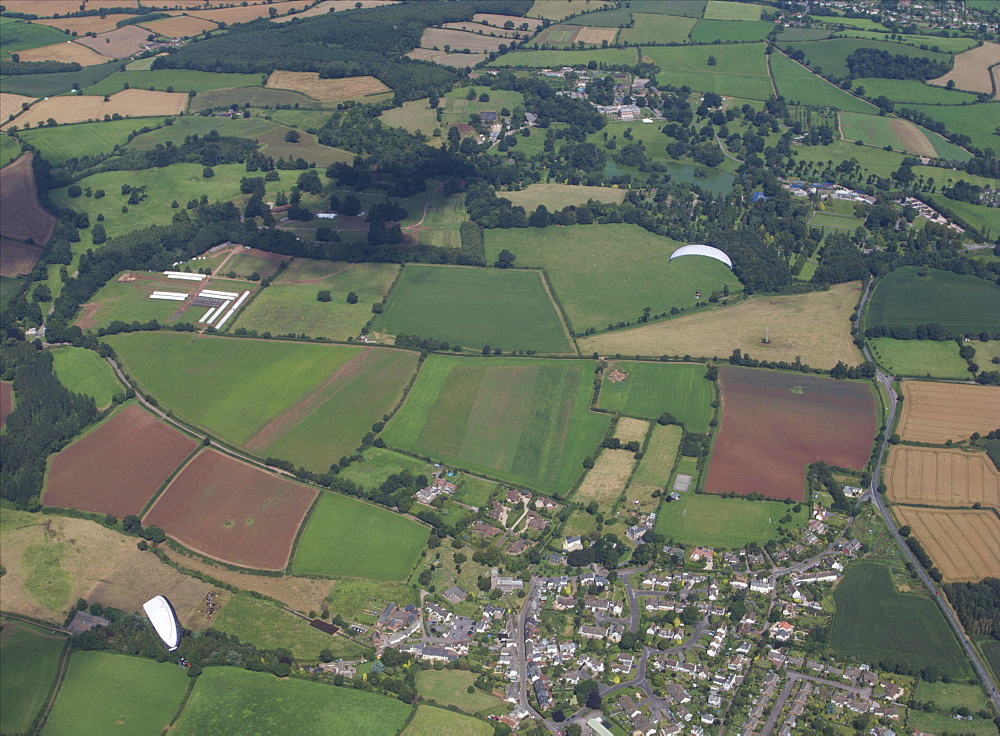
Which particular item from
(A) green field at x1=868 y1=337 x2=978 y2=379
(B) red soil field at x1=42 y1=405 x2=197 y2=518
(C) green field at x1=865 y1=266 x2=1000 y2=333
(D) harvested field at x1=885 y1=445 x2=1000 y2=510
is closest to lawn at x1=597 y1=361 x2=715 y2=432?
(D) harvested field at x1=885 y1=445 x2=1000 y2=510

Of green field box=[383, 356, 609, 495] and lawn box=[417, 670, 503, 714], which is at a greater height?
lawn box=[417, 670, 503, 714]

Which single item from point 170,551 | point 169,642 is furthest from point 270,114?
point 169,642

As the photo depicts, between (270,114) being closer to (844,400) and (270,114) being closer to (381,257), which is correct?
(381,257)

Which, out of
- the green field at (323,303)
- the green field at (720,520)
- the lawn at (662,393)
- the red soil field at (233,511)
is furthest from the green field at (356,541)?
the green field at (323,303)

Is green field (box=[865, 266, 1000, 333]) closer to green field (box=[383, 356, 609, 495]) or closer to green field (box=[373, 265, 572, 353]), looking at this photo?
green field (box=[373, 265, 572, 353])

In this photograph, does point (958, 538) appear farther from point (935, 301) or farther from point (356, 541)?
point (356, 541)

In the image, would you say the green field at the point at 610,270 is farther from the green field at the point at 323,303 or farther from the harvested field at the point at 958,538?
the harvested field at the point at 958,538
